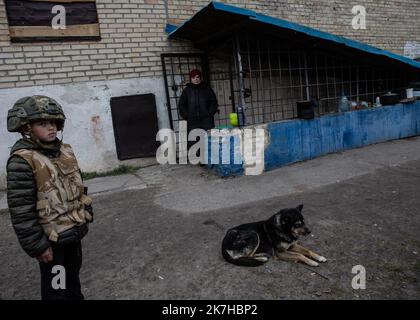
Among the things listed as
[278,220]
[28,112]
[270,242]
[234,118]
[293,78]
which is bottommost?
[270,242]

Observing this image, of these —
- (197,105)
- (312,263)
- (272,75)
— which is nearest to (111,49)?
(197,105)

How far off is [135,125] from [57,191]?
494 cm

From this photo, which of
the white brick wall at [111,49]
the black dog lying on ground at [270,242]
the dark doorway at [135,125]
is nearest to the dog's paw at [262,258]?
the black dog lying on ground at [270,242]

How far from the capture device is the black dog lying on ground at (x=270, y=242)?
300cm

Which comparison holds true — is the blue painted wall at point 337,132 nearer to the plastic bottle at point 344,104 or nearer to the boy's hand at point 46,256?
the plastic bottle at point 344,104

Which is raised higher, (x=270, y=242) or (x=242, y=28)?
(x=242, y=28)

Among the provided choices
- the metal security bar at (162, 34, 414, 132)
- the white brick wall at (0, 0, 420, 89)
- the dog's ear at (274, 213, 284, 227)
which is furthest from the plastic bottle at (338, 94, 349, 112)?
the dog's ear at (274, 213, 284, 227)

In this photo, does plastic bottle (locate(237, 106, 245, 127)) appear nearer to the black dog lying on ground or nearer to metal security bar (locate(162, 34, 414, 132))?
metal security bar (locate(162, 34, 414, 132))

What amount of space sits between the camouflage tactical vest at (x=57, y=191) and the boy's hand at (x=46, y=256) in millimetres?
71

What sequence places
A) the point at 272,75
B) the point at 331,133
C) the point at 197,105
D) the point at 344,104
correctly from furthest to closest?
the point at 272,75 → the point at 344,104 → the point at 331,133 → the point at 197,105

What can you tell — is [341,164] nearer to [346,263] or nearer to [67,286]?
[346,263]

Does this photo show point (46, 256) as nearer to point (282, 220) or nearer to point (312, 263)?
point (282, 220)

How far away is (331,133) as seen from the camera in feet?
23.6
